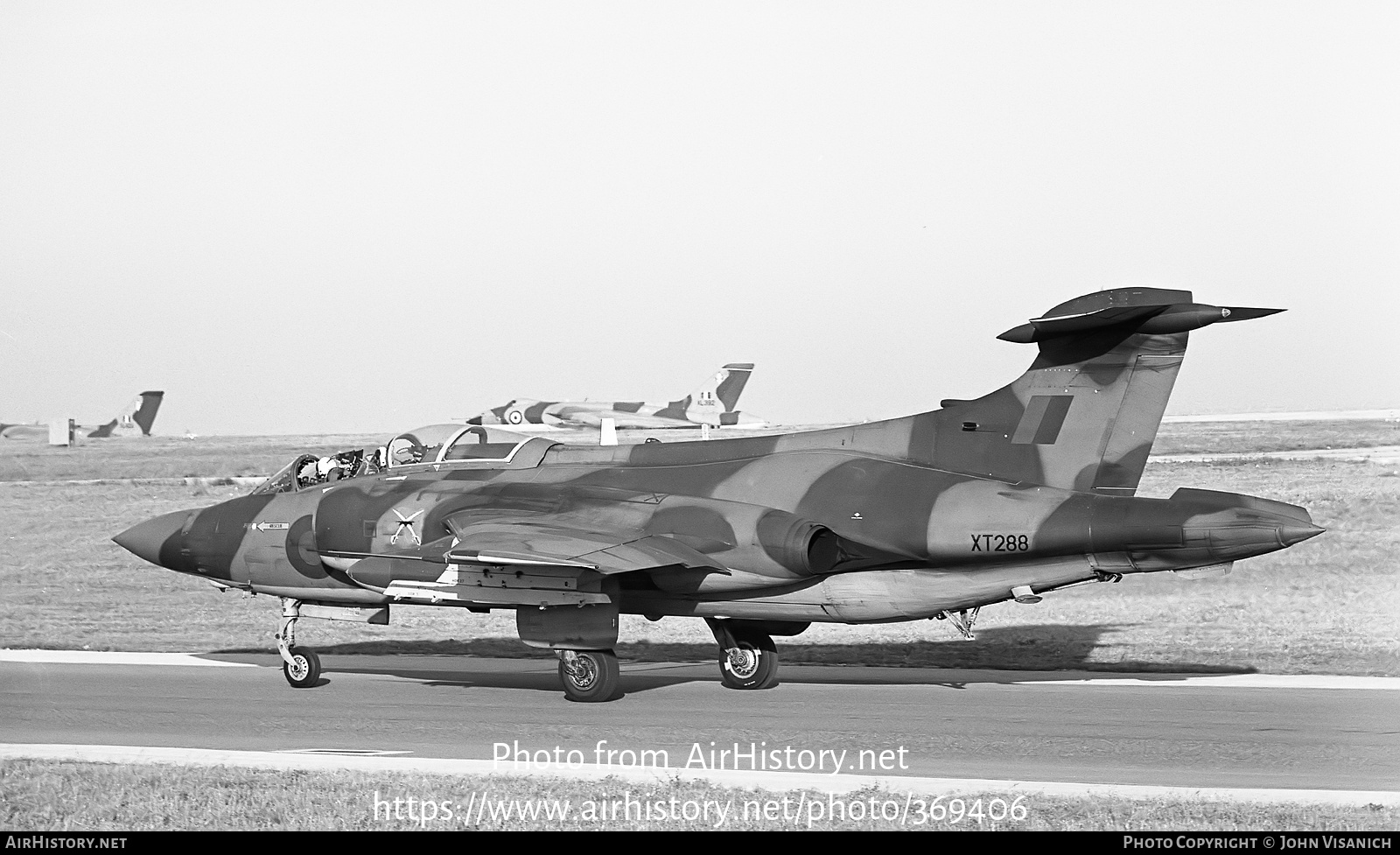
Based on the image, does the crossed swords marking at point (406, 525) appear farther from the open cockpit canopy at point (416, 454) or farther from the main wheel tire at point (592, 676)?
the main wheel tire at point (592, 676)

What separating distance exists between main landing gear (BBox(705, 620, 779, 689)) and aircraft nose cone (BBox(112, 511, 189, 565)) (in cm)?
646

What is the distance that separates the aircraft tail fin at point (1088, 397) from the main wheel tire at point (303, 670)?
7.24 meters

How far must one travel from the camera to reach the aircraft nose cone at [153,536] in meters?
16.7

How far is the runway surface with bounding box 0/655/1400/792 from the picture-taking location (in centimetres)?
1115

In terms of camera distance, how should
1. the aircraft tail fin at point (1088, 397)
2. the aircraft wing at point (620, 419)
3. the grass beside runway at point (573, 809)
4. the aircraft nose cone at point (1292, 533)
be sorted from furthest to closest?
the aircraft wing at point (620, 419), the aircraft tail fin at point (1088, 397), the aircraft nose cone at point (1292, 533), the grass beside runway at point (573, 809)

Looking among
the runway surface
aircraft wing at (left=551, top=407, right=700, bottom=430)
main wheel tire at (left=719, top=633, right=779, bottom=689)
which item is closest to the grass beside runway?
the runway surface

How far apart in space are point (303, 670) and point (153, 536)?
8.87 feet

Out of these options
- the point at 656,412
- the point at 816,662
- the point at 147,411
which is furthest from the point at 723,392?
the point at 816,662

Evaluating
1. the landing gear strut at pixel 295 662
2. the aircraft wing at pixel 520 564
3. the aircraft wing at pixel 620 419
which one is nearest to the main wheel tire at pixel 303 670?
the landing gear strut at pixel 295 662

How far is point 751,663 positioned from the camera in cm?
1535

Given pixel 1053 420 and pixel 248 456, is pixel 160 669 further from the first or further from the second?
pixel 248 456

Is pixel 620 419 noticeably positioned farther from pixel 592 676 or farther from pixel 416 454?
pixel 592 676

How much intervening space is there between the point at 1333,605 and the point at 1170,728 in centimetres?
1073
